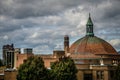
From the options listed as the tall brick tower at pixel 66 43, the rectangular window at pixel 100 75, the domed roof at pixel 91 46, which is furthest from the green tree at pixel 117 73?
the tall brick tower at pixel 66 43

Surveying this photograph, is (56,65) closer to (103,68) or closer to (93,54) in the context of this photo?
(103,68)

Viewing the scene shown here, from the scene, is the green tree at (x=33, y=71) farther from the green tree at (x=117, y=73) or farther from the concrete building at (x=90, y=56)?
the green tree at (x=117, y=73)

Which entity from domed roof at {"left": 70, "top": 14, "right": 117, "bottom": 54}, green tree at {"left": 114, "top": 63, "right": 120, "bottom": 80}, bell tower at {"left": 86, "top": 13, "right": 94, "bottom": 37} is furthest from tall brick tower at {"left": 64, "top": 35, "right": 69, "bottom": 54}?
green tree at {"left": 114, "top": 63, "right": 120, "bottom": 80}

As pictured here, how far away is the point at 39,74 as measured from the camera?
2901 inches

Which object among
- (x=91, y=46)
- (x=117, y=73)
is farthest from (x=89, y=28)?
(x=117, y=73)

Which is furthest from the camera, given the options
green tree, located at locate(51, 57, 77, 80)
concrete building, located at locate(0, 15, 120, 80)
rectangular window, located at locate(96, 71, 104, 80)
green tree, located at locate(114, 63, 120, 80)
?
concrete building, located at locate(0, 15, 120, 80)

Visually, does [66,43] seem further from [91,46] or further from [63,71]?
[63,71]

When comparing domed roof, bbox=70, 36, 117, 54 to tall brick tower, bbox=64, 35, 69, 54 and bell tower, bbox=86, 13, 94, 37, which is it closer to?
tall brick tower, bbox=64, 35, 69, 54

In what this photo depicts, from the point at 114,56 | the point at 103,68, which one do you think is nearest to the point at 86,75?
the point at 103,68

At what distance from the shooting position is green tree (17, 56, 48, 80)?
73.4 m

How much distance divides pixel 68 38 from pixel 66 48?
5.71 meters

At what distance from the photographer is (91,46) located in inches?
4161

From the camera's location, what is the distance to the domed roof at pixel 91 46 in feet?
342

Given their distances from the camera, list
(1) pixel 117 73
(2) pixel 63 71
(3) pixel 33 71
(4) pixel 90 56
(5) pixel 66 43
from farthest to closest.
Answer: (5) pixel 66 43, (4) pixel 90 56, (1) pixel 117 73, (2) pixel 63 71, (3) pixel 33 71
